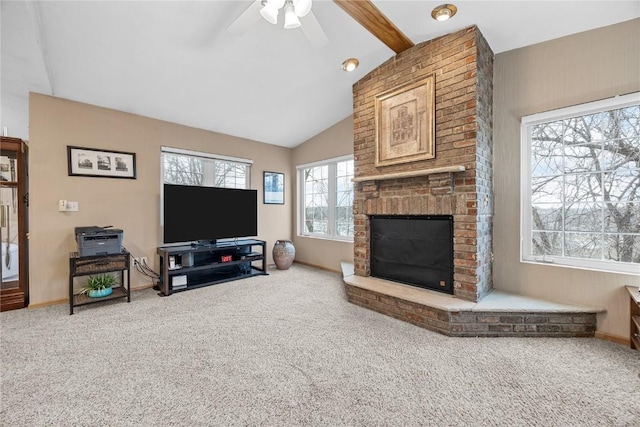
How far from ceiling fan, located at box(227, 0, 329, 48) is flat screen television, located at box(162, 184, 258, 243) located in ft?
7.73

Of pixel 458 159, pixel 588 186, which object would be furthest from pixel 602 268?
pixel 458 159

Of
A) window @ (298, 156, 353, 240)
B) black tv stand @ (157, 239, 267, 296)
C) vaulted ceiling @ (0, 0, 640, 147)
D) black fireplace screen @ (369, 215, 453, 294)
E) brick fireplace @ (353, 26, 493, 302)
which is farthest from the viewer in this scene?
window @ (298, 156, 353, 240)

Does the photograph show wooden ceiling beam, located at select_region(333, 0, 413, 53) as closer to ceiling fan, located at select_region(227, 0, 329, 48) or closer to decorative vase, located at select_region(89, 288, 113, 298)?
ceiling fan, located at select_region(227, 0, 329, 48)

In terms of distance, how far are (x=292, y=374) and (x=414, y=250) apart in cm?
178

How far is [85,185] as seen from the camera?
3.22 m

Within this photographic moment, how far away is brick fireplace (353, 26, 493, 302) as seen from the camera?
2.47 metres

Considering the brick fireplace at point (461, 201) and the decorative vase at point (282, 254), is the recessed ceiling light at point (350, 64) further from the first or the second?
the decorative vase at point (282, 254)

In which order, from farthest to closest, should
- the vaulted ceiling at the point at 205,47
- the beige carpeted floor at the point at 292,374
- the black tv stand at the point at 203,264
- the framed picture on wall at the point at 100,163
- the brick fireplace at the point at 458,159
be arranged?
the black tv stand at the point at 203,264 → the framed picture on wall at the point at 100,163 → the brick fireplace at the point at 458,159 → the vaulted ceiling at the point at 205,47 → the beige carpeted floor at the point at 292,374

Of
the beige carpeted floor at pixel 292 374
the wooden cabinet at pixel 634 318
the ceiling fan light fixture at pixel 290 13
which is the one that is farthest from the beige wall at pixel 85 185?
the wooden cabinet at pixel 634 318

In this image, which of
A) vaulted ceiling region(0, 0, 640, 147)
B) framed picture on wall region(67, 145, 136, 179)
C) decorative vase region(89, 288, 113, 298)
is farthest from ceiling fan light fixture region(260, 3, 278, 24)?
decorative vase region(89, 288, 113, 298)

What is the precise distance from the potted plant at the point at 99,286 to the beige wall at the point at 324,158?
291 centimetres

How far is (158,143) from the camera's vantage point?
3.75 metres

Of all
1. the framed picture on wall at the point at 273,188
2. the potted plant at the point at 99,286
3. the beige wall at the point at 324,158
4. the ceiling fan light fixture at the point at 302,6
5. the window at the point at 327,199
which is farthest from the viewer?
the framed picture on wall at the point at 273,188

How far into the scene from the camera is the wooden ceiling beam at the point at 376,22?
217 centimetres
